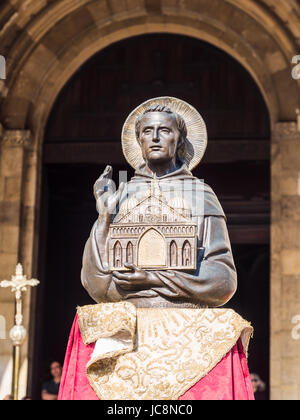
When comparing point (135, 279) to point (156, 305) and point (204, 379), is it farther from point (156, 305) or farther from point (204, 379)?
point (204, 379)

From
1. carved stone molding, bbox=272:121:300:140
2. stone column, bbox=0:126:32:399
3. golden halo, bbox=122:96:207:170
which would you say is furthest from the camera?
carved stone molding, bbox=272:121:300:140

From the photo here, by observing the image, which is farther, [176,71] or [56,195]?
[56,195]

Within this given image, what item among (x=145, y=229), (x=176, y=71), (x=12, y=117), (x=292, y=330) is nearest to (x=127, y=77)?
(x=176, y=71)

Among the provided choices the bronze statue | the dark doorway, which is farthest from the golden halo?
the dark doorway

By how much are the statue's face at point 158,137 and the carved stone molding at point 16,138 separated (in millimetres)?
7511

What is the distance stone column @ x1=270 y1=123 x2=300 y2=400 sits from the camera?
456 inches

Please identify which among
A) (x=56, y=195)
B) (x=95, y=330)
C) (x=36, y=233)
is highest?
(x=56, y=195)

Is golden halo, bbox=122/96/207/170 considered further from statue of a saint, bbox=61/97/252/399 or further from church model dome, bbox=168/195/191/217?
statue of a saint, bbox=61/97/252/399

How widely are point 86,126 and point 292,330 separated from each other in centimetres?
414

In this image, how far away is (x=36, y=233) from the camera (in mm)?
12609

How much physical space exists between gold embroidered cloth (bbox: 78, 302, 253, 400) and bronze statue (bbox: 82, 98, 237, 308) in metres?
0.10

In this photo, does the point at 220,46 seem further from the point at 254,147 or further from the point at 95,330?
the point at 95,330

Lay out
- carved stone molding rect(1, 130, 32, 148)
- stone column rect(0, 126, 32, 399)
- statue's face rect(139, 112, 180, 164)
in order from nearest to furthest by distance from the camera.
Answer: statue's face rect(139, 112, 180, 164) → stone column rect(0, 126, 32, 399) → carved stone molding rect(1, 130, 32, 148)

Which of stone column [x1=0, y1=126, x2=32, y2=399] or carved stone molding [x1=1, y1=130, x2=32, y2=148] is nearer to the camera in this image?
stone column [x1=0, y1=126, x2=32, y2=399]
